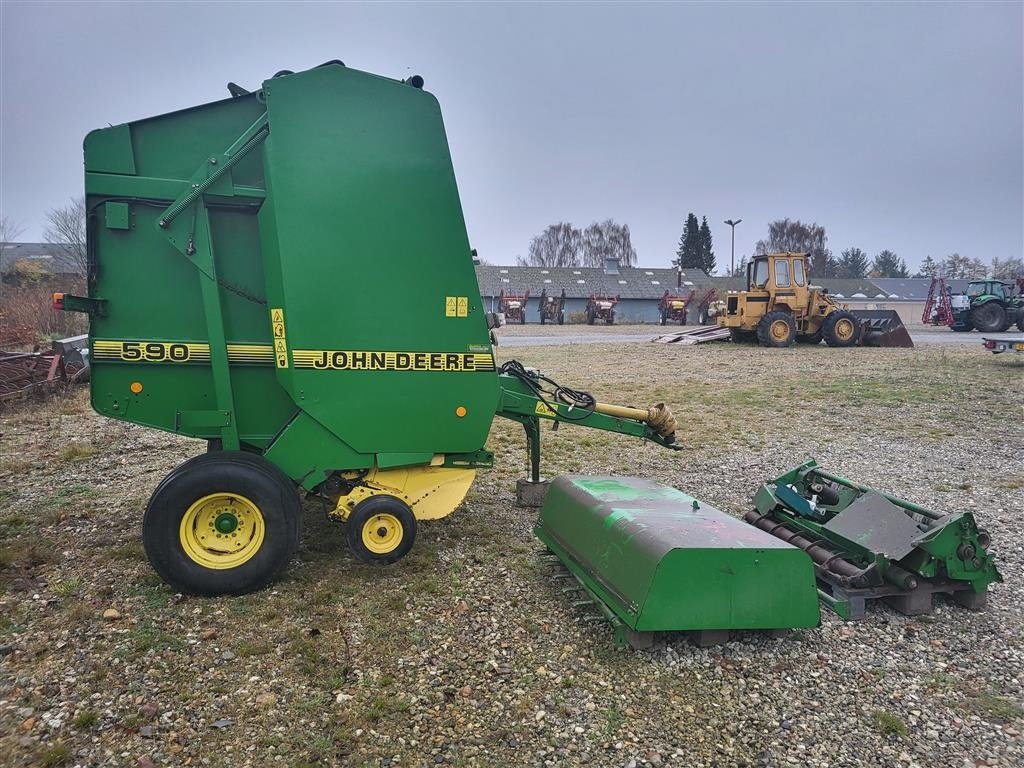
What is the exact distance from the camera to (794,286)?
66.3 feet

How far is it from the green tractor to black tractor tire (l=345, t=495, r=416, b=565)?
102 ft

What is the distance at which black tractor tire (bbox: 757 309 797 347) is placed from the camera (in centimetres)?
1991

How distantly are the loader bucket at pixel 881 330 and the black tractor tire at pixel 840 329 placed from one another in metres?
0.26

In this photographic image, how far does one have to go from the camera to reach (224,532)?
413 cm

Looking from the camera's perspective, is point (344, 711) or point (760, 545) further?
point (760, 545)

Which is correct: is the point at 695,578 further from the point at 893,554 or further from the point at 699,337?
the point at 699,337

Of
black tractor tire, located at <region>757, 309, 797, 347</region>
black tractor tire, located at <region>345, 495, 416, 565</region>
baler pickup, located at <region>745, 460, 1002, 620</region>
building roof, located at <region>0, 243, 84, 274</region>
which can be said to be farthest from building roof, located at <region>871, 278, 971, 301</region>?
black tractor tire, located at <region>345, 495, 416, 565</region>

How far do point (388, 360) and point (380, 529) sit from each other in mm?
1185

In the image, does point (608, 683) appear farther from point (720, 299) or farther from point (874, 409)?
point (720, 299)

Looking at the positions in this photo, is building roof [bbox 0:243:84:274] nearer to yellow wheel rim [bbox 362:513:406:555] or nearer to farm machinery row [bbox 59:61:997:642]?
farm machinery row [bbox 59:61:997:642]

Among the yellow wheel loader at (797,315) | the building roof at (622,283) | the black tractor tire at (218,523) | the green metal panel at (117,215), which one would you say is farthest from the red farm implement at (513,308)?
the black tractor tire at (218,523)

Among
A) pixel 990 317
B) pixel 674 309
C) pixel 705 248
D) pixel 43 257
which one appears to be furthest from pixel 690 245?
pixel 43 257

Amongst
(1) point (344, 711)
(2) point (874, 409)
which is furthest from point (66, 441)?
(2) point (874, 409)

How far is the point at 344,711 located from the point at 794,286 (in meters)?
20.3
